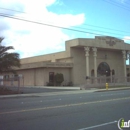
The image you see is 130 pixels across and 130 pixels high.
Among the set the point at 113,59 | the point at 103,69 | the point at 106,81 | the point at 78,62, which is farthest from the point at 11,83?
the point at 113,59

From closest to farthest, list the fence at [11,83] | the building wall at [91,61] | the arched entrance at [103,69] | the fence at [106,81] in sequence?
the fence at [11,83] < the fence at [106,81] < the building wall at [91,61] < the arched entrance at [103,69]

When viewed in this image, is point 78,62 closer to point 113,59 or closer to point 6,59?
point 113,59

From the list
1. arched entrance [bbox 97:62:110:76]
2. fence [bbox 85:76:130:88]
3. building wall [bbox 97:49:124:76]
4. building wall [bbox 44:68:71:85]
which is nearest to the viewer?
fence [bbox 85:76:130:88]

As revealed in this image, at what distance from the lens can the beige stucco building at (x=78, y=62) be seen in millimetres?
44875

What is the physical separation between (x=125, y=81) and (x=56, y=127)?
36957 mm

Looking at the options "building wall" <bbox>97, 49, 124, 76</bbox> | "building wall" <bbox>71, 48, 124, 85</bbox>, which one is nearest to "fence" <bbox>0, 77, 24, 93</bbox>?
"building wall" <bbox>71, 48, 124, 85</bbox>

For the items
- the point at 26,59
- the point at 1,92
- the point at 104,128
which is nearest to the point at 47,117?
the point at 104,128

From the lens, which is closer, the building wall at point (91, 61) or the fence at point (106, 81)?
the fence at point (106, 81)

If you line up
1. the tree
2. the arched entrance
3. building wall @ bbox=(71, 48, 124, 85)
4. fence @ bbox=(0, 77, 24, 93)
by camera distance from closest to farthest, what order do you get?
fence @ bbox=(0, 77, 24, 93)
the tree
building wall @ bbox=(71, 48, 124, 85)
the arched entrance

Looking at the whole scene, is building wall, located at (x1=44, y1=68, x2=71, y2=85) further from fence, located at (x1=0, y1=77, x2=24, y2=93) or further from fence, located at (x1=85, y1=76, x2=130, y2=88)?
fence, located at (x1=0, y1=77, x2=24, y2=93)

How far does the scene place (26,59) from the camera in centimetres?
6172

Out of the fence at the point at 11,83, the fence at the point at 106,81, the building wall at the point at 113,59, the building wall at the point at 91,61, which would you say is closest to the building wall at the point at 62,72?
the building wall at the point at 91,61

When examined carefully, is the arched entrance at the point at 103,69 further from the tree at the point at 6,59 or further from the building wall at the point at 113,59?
the tree at the point at 6,59

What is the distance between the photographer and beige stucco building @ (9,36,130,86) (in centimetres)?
4488
